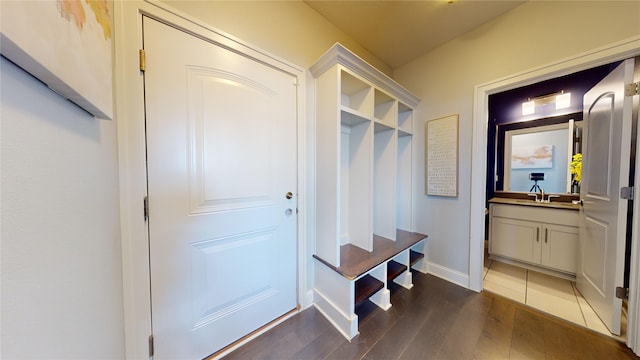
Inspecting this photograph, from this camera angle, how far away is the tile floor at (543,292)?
1578 mm

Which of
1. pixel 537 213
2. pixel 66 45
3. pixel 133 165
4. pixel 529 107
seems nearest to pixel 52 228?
pixel 66 45

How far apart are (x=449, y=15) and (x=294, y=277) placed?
2719 mm

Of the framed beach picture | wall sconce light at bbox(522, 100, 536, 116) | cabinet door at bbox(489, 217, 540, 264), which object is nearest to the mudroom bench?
cabinet door at bbox(489, 217, 540, 264)

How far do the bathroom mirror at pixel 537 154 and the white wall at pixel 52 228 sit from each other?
4.19 meters

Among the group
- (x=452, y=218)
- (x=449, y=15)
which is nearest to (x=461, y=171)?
(x=452, y=218)

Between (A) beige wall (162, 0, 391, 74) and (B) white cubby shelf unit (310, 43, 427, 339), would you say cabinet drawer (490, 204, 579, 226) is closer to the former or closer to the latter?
(B) white cubby shelf unit (310, 43, 427, 339)

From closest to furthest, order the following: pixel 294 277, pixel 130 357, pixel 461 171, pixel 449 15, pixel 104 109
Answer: pixel 104 109
pixel 130 357
pixel 294 277
pixel 449 15
pixel 461 171

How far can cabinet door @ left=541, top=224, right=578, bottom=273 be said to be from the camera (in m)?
2.08

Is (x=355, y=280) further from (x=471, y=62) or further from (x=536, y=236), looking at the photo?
(x=536, y=236)

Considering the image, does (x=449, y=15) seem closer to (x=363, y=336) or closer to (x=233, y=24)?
(x=233, y=24)

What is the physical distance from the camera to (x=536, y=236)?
91.1 inches

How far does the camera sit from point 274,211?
1.51 meters

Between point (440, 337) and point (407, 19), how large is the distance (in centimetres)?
269

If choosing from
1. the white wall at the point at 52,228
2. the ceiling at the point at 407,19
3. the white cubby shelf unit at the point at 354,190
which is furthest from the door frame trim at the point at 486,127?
the white wall at the point at 52,228
